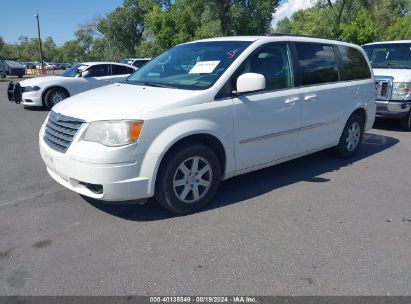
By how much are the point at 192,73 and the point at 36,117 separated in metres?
7.73

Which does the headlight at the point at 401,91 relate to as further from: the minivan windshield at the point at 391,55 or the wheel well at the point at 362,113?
the wheel well at the point at 362,113

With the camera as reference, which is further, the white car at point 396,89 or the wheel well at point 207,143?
the white car at point 396,89

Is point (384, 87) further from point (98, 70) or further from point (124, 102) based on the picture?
point (98, 70)

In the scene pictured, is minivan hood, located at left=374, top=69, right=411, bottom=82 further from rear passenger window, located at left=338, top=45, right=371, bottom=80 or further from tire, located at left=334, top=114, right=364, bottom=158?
tire, located at left=334, top=114, right=364, bottom=158

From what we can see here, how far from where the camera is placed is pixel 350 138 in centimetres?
605

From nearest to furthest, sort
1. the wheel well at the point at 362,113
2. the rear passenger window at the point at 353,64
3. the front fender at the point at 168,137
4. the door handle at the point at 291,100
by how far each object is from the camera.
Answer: the front fender at the point at 168,137 → the door handle at the point at 291,100 → the rear passenger window at the point at 353,64 → the wheel well at the point at 362,113

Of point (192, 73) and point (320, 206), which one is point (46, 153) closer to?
point (192, 73)

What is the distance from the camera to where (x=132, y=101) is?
12.4ft

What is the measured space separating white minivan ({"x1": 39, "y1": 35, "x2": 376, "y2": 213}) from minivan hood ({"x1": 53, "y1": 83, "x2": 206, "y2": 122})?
1 cm

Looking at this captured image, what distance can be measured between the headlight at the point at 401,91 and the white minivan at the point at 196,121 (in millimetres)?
3142

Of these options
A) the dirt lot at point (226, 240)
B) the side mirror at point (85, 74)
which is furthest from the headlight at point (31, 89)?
the dirt lot at point (226, 240)

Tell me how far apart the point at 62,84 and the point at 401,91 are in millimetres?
9304

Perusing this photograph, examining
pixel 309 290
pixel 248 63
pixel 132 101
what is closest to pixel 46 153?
pixel 132 101

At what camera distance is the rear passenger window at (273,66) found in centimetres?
436
